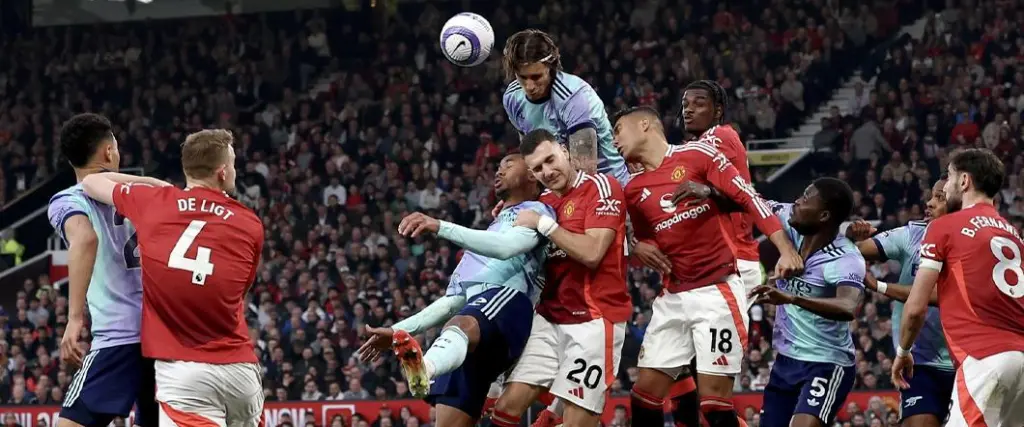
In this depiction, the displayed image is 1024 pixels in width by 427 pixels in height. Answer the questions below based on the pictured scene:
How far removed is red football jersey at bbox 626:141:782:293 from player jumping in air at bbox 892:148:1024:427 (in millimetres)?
1289

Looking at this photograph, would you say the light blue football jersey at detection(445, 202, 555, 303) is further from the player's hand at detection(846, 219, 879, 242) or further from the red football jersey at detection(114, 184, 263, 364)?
the player's hand at detection(846, 219, 879, 242)

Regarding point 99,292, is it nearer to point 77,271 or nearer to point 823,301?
point 77,271

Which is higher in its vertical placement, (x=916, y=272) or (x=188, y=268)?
(x=188, y=268)

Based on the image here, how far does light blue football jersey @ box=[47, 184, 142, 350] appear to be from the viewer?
25.5 ft

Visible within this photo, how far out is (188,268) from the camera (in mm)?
7301

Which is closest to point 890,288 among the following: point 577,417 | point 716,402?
point 716,402

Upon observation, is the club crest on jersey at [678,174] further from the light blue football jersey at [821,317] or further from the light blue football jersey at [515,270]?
the light blue football jersey at [821,317]

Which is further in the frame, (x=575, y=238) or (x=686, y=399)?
(x=686, y=399)

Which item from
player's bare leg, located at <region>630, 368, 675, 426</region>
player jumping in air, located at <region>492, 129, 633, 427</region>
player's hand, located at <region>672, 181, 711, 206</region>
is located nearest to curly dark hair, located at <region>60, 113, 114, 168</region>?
player jumping in air, located at <region>492, 129, 633, 427</region>

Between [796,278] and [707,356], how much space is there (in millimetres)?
1374

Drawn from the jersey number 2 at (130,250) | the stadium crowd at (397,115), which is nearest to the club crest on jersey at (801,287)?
the jersey number 2 at (130,250)

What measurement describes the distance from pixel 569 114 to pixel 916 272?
271cm

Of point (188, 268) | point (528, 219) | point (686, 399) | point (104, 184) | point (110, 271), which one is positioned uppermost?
point (104, 184)

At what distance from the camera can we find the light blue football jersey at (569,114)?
9.58 meters
